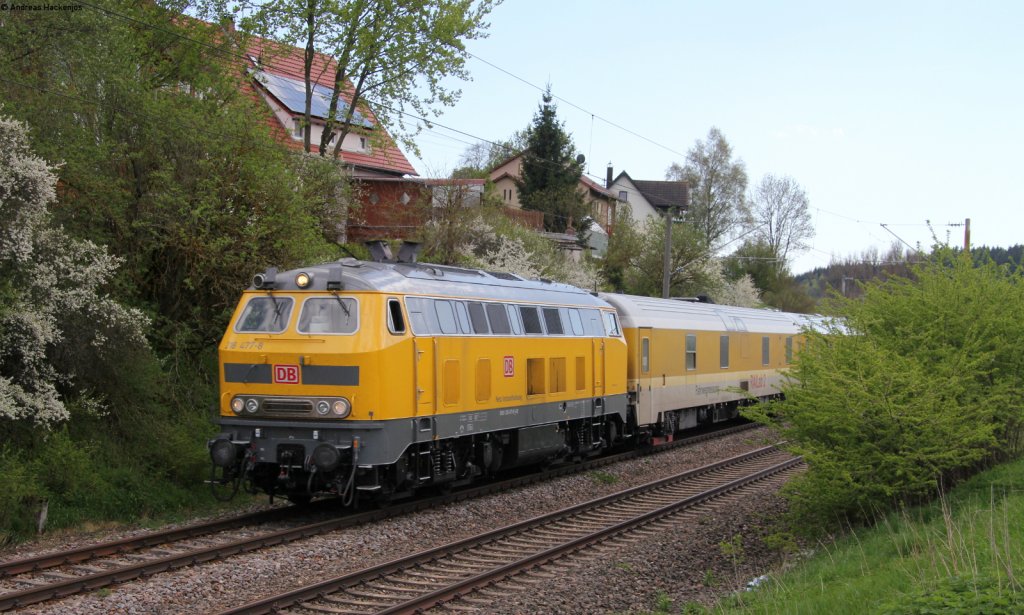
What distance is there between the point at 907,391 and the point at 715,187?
2481 inches

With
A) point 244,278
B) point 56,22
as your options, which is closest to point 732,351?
point 244,278

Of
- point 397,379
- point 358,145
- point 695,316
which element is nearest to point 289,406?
point 397,379

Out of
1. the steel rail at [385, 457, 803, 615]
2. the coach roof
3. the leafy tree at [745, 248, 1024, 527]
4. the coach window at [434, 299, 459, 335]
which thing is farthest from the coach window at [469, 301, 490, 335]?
the coach roof

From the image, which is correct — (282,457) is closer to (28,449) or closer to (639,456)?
(28,449)

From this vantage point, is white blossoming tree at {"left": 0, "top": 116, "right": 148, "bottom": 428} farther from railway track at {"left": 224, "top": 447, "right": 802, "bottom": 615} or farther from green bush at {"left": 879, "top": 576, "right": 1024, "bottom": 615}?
green bush at {"left": 879, "top": 576, "right": 1024, "bottom": 615}

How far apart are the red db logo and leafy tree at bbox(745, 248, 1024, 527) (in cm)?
592

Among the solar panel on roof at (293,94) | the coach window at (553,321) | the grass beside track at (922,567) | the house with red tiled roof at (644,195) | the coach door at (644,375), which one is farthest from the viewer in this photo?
the house with red tiled roof at (644,195)

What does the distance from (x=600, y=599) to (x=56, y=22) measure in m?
12.3

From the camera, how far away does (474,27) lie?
27062 mm

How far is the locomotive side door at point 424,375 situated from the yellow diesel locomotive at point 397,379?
26 millimetres

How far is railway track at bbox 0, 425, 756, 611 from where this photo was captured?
9164 mm

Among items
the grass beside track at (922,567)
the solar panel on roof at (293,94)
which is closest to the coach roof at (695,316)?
the grass beside track at (922,567)

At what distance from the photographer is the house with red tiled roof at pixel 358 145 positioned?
27.2 m

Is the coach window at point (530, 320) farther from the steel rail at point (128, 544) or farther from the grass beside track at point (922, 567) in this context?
the grass beside track at point (922, 567)
